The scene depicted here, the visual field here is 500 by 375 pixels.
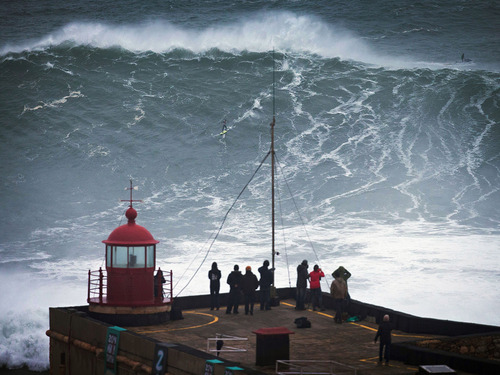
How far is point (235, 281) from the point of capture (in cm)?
2003

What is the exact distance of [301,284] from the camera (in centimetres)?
2059

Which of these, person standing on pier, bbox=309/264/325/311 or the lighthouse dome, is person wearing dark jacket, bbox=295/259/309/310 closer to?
person standing on pier, bbox=309/264/325/311

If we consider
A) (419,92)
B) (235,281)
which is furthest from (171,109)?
(235,281)

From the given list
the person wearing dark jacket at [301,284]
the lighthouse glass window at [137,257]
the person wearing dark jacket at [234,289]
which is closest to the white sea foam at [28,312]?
the person wearing dark jacket at [234,289]

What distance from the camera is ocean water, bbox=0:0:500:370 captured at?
39.4m

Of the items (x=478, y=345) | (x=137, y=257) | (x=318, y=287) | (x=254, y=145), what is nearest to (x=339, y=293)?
(x=318, y=287)

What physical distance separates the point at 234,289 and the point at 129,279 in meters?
2.74

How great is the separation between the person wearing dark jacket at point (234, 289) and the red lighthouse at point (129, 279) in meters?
1.87

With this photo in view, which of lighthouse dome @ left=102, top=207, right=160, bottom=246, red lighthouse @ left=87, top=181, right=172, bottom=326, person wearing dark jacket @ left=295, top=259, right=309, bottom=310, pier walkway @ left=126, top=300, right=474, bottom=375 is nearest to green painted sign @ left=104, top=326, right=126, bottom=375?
pier walkway @ left=126, top=300, right=474, bottom=375

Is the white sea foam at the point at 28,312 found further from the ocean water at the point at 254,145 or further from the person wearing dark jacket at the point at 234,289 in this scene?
the person wearing dark jacket at the point at 234,289

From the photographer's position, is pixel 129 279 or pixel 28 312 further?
pixel 28 312

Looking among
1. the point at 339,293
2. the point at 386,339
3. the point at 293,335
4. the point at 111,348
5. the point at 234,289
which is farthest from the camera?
the point at 234,289

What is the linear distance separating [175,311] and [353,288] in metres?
19.0

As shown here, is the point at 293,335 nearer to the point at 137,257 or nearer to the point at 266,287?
the point at 266,287
